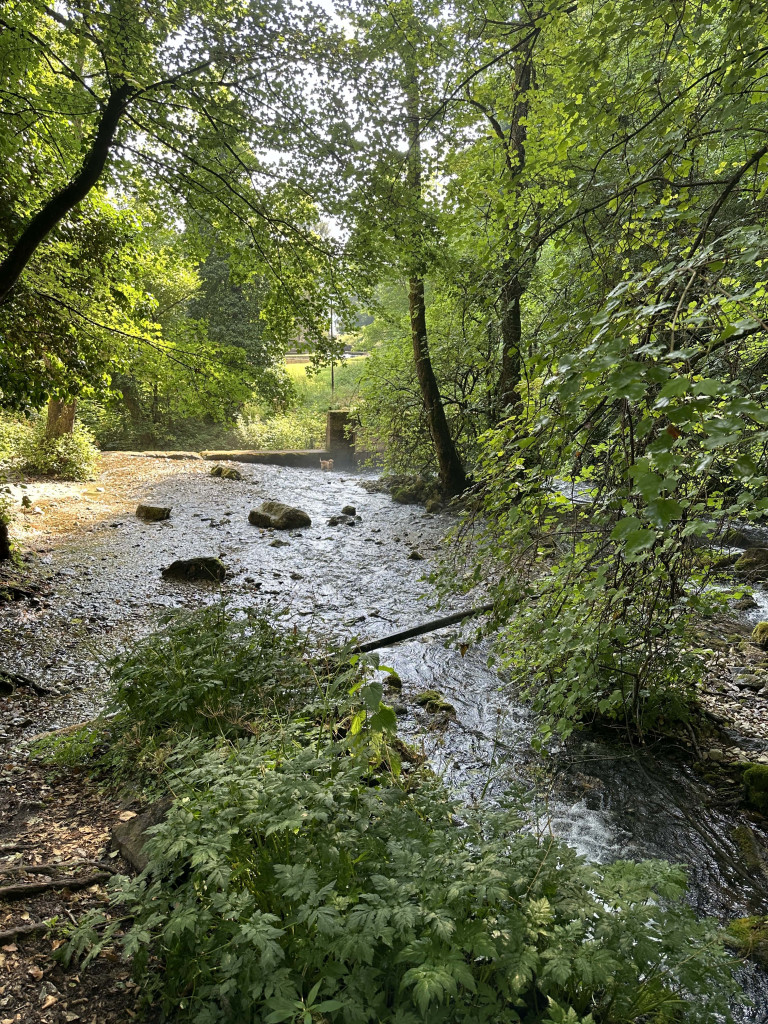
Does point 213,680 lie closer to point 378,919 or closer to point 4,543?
point 378,919

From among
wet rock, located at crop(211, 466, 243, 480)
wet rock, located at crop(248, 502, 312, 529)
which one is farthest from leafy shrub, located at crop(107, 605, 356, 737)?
wet rock, located at crop(211, 466, 243, 480)

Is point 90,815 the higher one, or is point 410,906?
point 410,906

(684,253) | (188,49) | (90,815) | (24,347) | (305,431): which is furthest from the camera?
(305,431)

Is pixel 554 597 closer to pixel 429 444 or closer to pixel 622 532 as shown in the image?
pixel 622 532

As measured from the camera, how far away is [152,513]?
11742 mm

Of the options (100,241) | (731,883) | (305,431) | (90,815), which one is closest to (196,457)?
(305,431)

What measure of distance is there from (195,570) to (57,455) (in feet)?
26.6

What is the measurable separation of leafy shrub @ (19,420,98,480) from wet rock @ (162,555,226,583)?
7540 mm

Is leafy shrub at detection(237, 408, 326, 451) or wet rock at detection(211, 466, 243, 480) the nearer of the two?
wet rock at detection(211, 466, 243, 480)

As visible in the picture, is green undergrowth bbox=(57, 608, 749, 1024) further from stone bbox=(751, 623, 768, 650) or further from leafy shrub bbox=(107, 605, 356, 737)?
stone bbox=(751, 623, 768, 650)

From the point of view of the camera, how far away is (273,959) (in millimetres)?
1639

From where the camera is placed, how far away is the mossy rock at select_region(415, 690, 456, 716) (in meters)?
5.00

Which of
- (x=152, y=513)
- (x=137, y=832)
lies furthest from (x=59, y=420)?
(x=137, y=832)

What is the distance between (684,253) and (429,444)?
12.2m
